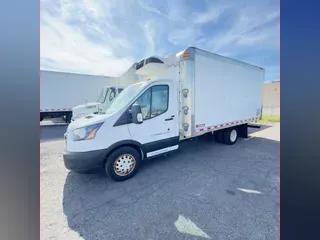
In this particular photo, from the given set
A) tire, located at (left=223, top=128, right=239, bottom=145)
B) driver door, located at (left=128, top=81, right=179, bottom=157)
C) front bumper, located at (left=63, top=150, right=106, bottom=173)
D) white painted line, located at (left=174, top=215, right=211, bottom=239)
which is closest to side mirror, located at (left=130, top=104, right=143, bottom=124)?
driver door, located at (left=128, top=81, right=179, bottom=157)

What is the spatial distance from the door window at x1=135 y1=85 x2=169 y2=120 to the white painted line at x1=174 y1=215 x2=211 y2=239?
2.10m

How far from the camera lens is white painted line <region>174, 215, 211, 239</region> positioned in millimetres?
1873

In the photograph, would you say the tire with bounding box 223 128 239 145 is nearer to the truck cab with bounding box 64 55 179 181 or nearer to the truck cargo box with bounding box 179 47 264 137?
the truck cargo box with bounding box 179 47 264 137

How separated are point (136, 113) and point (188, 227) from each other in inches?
84.0

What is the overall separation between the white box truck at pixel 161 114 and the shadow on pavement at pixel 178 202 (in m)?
0.45

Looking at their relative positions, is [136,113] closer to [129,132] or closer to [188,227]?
[129,132]

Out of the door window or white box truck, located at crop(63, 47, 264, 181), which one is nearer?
white box truck, located at crop(63, 47, 264, 181)

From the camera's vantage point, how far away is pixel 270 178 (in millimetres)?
3182

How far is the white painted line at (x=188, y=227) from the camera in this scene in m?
1.87

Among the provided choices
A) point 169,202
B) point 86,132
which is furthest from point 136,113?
point 169,202
